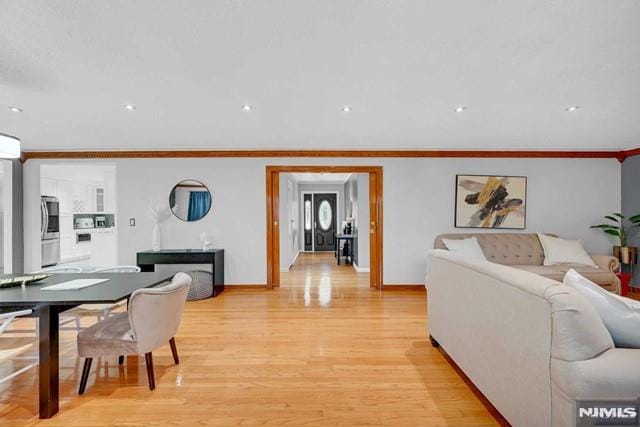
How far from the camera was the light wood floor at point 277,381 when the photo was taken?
71.6 inches

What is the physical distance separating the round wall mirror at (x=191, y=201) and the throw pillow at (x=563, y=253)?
509 cm

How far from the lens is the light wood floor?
182 centimetres

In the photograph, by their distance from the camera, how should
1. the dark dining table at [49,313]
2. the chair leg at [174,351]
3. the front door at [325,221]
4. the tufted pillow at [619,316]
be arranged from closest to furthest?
the tufted pillow at [619,316] < the dark dining table at [49,313] < the chair leg at [174,351] < the front door at [325,221]

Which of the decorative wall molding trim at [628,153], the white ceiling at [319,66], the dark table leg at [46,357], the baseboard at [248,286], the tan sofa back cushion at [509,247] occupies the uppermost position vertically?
the white ceiling at [319,66]

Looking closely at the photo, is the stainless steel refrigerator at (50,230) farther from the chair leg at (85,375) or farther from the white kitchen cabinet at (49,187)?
the chair leg at (85,375)

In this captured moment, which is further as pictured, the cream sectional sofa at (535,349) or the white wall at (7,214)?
the white wall at (7,214)

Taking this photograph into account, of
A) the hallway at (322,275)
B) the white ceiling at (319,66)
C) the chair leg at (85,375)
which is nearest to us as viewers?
the white ceiling at (319,66)

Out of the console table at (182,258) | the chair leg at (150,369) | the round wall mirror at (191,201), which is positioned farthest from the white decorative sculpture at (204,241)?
the chair leg at (150,369)

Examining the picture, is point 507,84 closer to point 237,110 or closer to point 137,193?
point 237,110

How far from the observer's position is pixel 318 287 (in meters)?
5.13

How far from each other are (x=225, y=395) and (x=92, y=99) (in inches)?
109

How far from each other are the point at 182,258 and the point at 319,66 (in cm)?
348

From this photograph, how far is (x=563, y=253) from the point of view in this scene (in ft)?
13.9

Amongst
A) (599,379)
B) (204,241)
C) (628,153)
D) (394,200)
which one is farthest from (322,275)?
(628,153)
